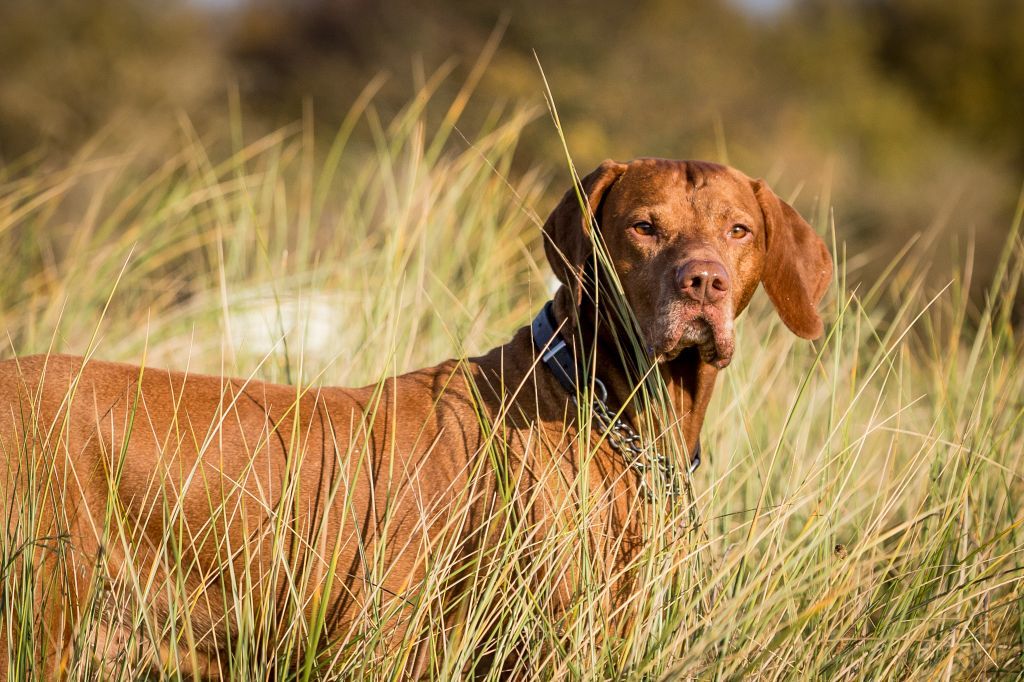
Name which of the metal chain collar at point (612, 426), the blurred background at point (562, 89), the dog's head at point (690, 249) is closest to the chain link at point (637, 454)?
the metal chain collar at point (612, 426)

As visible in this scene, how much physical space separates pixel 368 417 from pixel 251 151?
2.52 meters

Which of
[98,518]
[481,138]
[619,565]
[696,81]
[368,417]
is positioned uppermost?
[696,81]

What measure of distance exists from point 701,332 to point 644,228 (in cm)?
42

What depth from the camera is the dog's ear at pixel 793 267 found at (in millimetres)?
3252

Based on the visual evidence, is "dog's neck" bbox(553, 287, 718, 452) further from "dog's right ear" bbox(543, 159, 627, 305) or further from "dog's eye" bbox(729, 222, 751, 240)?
"dog's eye" bbox(729, 222, 751, 240)

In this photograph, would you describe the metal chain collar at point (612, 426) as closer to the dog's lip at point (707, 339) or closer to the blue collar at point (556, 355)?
the blue collar at point (556, 355)

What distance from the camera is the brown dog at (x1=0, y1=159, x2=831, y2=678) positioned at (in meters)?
2.69

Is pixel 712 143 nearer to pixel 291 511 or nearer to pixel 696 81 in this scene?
pixel 696 81

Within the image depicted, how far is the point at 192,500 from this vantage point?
113 inches

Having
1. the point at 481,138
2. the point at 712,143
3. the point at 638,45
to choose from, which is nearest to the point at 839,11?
the point at 638,45

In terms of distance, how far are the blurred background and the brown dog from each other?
402 centimetres

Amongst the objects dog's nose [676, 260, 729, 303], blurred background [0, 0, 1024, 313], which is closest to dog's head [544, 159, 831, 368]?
dog's nose [676, 260, 729, 303]

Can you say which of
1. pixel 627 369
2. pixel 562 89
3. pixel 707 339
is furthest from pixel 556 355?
pixel 562 89

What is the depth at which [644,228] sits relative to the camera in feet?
10.5
